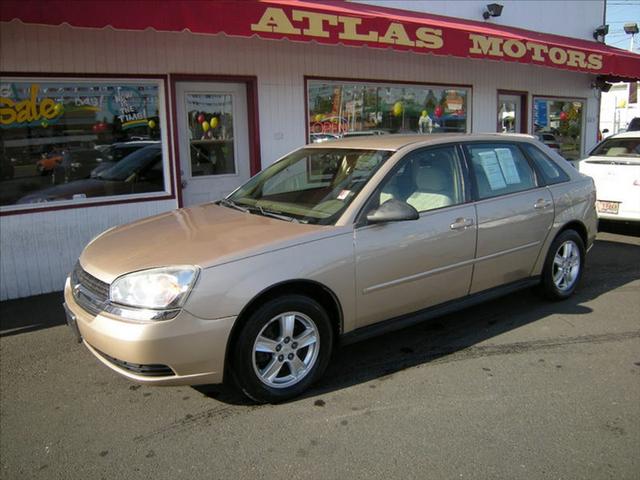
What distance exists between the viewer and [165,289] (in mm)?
3195

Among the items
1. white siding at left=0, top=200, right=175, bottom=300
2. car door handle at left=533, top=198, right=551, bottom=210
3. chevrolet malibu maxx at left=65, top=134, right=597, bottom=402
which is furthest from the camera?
white siding at left=0, top=200, right=175, bottom=300

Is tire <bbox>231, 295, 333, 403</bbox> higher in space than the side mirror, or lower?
lower

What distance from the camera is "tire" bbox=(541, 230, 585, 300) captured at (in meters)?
5.24

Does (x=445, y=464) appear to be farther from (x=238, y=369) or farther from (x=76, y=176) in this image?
(x=76, y=176)

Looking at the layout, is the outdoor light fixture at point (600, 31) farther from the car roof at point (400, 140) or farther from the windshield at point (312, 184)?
the windshield at point (312, 184)

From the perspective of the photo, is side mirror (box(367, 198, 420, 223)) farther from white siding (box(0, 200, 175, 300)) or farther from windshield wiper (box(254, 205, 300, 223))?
white siding (box(0, 200, 175, 300))

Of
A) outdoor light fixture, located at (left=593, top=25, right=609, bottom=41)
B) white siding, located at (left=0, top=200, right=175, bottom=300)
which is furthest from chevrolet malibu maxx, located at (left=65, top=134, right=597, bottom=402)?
outdoor light fixture, located at (left=593, top=25, right=609, bottom=41)

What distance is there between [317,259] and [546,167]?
2.79 meters

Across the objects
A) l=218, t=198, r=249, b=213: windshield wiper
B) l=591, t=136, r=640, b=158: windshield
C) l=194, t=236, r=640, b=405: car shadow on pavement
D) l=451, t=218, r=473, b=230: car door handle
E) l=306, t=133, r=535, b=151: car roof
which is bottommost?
l=194, t=236, r=640, b=405: car shadow on pavement

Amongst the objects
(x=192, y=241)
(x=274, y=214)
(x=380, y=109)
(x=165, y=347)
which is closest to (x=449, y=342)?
(x=274, y=214)

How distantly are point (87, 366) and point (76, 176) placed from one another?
3.04 meters

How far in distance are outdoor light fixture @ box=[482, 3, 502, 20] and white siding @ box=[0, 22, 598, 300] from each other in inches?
63.5

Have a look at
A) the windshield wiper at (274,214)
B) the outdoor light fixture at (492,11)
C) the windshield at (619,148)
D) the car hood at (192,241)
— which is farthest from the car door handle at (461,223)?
the outdoor light fixture at (492,11)

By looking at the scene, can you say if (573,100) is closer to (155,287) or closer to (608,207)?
(608,207)
